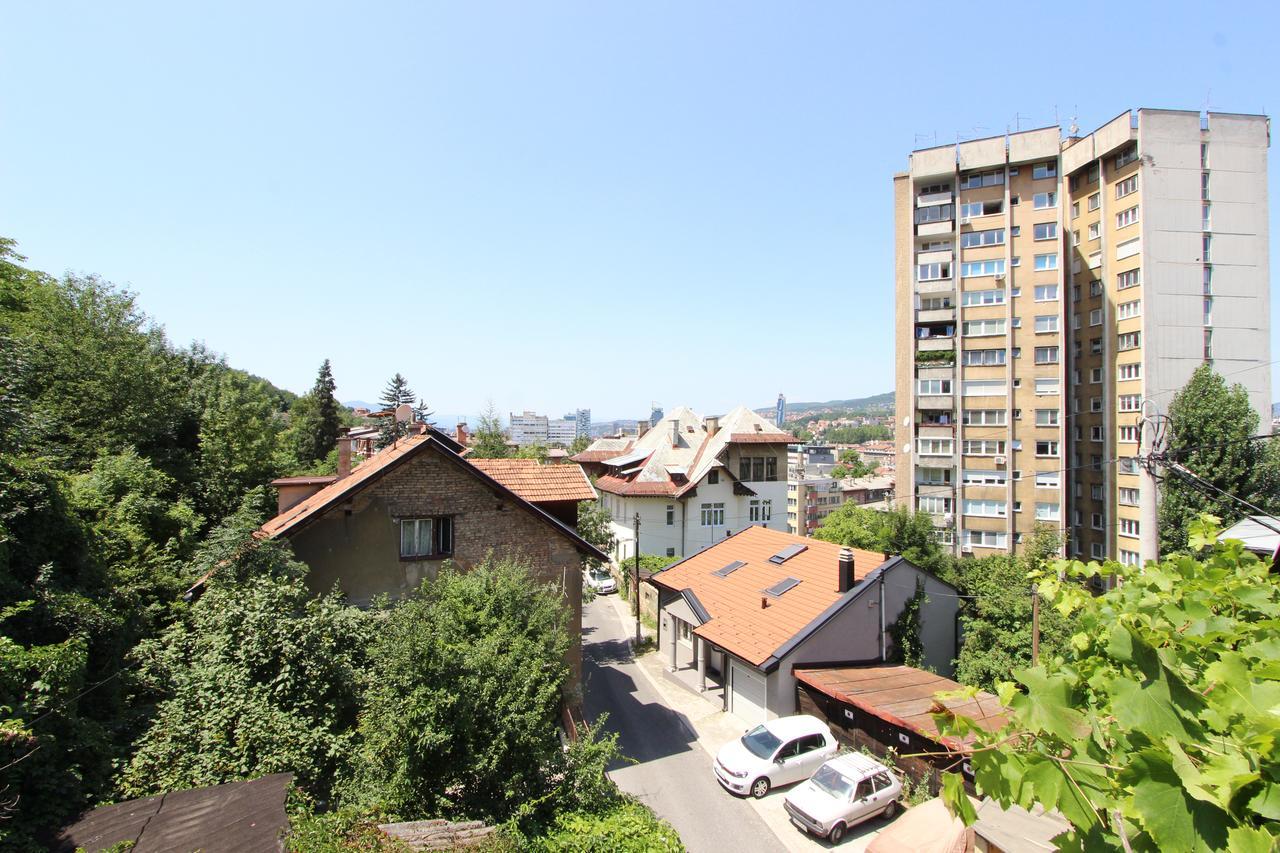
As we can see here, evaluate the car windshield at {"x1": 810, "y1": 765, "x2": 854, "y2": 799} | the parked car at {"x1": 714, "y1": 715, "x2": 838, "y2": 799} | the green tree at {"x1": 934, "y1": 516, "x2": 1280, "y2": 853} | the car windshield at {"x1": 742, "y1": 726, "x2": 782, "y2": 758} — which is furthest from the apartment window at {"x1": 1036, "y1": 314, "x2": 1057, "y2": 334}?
the green tree at {"x1": 934, "y1": 516, "x2": 1280, "y2": 853}

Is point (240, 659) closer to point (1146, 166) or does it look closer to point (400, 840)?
point (400, 840)

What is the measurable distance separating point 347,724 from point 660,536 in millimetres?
28978

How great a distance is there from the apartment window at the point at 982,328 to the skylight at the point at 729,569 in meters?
27.2

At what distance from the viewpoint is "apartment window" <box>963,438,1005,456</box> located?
3922 centimetres

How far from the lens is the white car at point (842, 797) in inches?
504

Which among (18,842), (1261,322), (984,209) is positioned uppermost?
(984,209)

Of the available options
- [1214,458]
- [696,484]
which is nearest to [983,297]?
[1214,458]

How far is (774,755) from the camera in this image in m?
14.8

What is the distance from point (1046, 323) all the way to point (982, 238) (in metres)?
7.12

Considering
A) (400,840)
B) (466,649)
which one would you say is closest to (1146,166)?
(466,649)

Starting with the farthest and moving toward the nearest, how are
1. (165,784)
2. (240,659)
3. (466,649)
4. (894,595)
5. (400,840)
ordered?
(894,595) < (240,659) < (466,649) < (165,784) < (400,840)

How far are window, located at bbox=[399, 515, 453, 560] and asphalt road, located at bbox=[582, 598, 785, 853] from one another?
24.6 feet

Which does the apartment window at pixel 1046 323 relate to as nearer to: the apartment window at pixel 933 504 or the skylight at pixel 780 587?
the apartment window at pixel 933 504

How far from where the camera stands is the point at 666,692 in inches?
846
